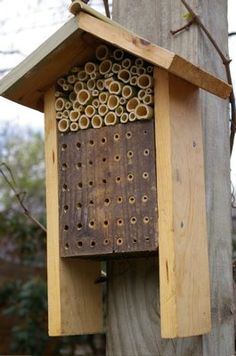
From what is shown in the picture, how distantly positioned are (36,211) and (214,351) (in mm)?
6035

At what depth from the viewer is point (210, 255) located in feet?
5.50

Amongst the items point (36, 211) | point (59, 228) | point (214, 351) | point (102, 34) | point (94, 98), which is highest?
point (36, 211)

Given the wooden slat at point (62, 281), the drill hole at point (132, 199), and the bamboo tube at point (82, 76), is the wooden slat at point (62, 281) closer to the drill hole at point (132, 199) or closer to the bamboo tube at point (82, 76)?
the bamboo tube at point (82, 76)

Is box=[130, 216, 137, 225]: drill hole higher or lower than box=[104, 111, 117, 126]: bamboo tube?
lower

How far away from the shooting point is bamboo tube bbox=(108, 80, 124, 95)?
1655 millimetres

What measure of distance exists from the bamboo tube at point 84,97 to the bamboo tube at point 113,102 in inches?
2.4

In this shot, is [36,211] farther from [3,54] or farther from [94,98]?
[94,98]

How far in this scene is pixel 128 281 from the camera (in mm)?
1762

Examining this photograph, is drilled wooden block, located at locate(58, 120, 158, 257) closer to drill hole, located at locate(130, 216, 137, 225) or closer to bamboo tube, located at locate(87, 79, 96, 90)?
drill hole, located at locate(130, 216, 137, 225)

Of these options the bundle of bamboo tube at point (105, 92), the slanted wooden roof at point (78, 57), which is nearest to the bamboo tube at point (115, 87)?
the bundle of bamboo tube at point (105, 92)

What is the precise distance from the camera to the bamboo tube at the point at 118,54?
1.66 m

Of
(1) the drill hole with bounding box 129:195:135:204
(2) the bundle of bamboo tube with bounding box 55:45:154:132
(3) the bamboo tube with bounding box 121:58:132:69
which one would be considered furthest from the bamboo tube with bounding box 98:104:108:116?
(1) the drill hole with bounding box 129:195:135:204

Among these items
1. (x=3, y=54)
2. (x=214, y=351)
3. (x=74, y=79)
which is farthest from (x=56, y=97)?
(x=3, y=54)

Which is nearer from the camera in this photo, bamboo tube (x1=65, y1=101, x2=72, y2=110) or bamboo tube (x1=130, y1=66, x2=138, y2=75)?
bamboo tube (x1=130, y1=66, x2=138, y2=75)
